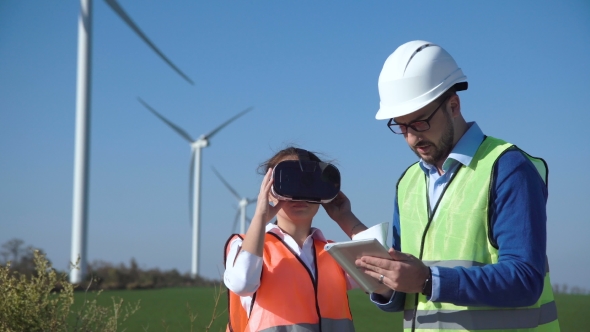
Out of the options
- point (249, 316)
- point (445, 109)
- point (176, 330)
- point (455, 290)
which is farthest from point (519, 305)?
point (176, 330)

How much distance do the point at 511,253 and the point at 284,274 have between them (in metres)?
1.39

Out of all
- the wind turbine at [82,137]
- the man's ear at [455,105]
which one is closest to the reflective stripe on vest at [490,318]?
the man's ear at [455,105]

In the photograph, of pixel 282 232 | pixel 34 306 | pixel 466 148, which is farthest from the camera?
pixel 34 306

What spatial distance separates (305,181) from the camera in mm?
4129

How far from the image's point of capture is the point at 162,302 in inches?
462

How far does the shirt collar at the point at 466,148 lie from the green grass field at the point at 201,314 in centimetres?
508

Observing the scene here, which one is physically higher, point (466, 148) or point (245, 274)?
point (466, 148)

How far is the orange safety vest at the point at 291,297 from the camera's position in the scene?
396 centimetres

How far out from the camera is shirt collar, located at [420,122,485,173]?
3.49 m

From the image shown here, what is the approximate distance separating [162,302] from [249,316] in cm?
804

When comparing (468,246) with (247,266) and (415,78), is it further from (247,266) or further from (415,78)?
(247,266)

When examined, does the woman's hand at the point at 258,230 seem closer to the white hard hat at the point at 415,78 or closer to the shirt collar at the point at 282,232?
the shirt collar at the point at 282,232

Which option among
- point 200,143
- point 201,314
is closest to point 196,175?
point 200,143

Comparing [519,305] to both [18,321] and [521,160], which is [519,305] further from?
[18,321]
